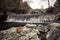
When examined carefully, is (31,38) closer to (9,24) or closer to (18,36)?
(18,36)

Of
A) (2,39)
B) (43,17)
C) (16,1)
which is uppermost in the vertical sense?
(16,1)

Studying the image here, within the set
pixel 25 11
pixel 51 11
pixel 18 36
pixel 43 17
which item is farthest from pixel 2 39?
pixel 25 11

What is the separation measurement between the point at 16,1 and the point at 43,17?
348 centimetres

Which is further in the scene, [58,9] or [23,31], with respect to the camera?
[58,9]

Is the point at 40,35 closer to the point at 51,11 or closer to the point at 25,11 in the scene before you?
the point at 51,11

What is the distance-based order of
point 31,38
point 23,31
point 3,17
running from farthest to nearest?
point 3,17
point 23,31
point 31,38

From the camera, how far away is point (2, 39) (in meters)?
3.66

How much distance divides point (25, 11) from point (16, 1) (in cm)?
88

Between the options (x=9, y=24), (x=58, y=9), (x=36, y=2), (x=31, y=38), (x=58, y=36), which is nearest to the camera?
(x=58, y=36)

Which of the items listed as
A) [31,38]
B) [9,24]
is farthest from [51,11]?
[31,38]

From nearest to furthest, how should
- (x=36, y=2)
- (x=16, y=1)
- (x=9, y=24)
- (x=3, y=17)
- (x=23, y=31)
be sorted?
(x=23, y=31) < (x=9, y=24) < (x=3, y=17) < (x=16, y=1) < (x=36, y=2)

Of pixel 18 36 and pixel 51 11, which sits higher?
pixel 51 11

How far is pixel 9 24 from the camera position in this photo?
17.1 feet

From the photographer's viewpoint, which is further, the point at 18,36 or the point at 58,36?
the point at 18,36
